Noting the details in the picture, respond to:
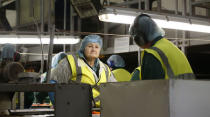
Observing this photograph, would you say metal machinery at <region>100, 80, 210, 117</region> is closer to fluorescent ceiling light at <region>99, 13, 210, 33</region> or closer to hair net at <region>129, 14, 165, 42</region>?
hair net at <region>129, 14, 165, 42</region>

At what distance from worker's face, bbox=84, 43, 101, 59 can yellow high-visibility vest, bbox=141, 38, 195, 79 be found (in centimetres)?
144

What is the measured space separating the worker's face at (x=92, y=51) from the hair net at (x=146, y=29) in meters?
1.11

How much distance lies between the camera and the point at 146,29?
2.69 m

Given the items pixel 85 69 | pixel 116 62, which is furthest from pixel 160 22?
pixel 116 62

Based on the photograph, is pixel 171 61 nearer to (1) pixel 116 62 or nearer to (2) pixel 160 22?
(2) pixel 160 22

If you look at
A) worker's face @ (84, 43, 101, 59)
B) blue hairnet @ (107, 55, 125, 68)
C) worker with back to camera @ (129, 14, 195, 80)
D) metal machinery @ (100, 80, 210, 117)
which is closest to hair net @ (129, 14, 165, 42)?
worker with back to camera @ (129, 14, 195, 80)

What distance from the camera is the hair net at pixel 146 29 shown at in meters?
2.67

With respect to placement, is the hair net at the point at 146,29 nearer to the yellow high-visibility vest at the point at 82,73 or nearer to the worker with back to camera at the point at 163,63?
the worker with back to camera at the point at 163,63

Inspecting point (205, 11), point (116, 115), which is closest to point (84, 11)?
point (205, 11)

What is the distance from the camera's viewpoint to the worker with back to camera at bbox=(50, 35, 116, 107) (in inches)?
139

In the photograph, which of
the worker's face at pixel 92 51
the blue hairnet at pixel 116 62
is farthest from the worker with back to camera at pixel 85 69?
the blue hairnet at pixel 116 62

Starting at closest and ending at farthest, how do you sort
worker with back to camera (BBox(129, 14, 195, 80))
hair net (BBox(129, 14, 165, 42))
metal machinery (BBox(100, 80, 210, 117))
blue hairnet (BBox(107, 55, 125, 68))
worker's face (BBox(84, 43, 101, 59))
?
metal machinery (BBox(100, 80, 210, 117))
worker with back to camera (BBox(129, 14, 195, 80))
hair net (BBox(129, 14, 165, 42))
worker's face (BBox(84, 43, 101, 59))
blue hairnet (BBox(107, 55, 125, 68))

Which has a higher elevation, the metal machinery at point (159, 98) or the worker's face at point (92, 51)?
the worker's face at point (92, 51)

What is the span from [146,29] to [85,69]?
1134mm
